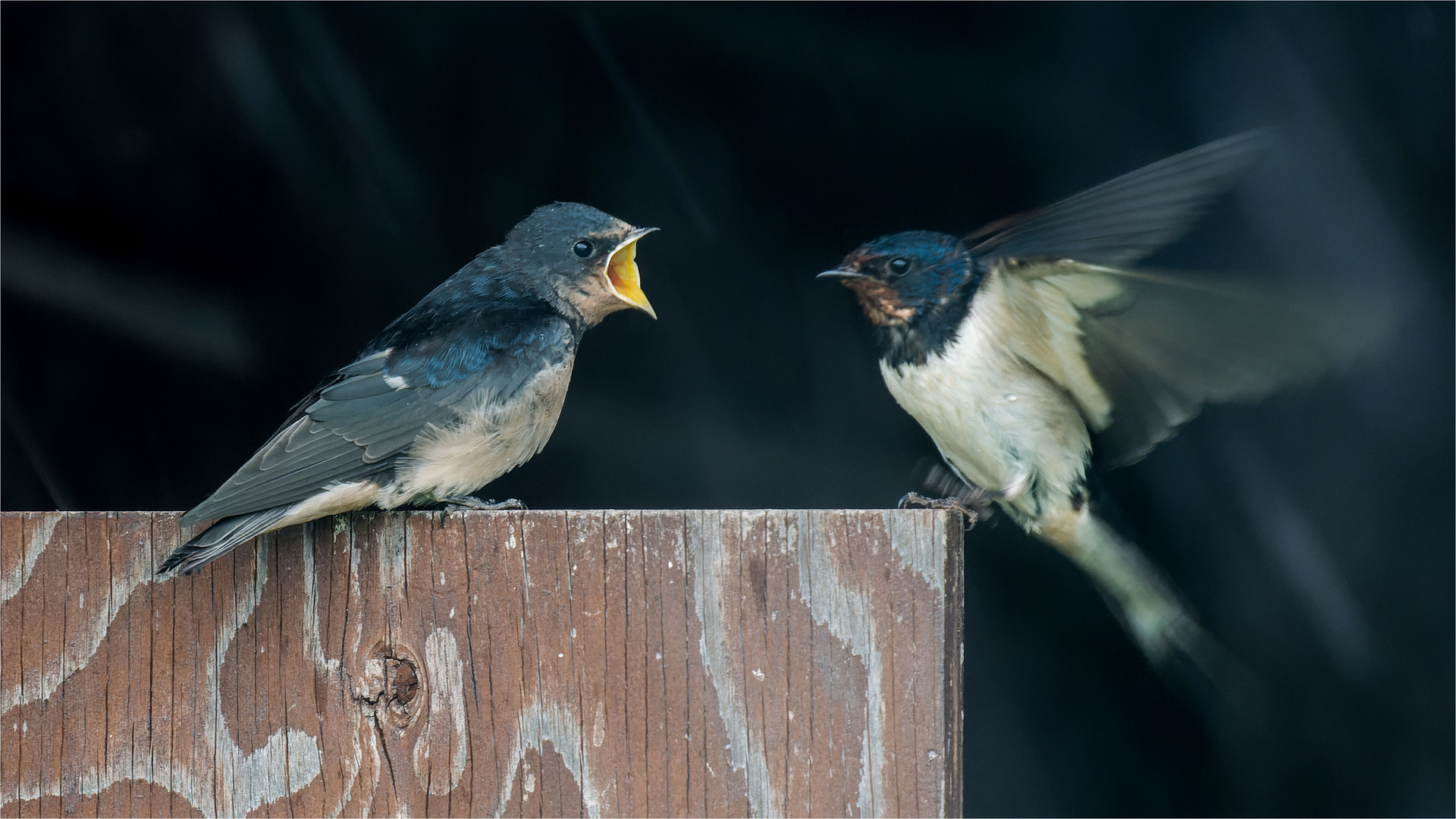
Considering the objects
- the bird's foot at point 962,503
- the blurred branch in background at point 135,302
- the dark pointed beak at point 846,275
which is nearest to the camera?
the bird's foot at point 962,503

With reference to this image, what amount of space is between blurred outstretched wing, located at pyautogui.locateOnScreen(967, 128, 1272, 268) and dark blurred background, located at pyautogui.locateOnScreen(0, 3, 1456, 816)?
89 cm

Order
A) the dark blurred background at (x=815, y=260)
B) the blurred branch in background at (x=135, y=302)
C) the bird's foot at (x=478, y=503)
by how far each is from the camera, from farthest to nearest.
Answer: the blurred branch in background at (x=135, y=302) → the dark blurred background at (x=815, y=260) → the bird's foot at (x=478, y=503)

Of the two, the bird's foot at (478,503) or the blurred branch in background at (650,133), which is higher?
the blurred branch in background at (650,133)

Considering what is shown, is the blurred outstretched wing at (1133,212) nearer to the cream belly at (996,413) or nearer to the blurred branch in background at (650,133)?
the cream belly at (996,413)

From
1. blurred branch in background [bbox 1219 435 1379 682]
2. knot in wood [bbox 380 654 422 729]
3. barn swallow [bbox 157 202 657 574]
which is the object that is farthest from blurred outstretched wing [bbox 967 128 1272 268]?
knot in wood [bbox 380 654 422 729]

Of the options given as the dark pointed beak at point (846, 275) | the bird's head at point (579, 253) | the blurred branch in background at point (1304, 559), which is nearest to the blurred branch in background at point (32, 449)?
the bird's head at point (579, 253)

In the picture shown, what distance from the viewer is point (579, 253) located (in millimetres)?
2830

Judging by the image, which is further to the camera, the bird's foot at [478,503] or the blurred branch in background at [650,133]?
the blurred branch in background at [650,133]

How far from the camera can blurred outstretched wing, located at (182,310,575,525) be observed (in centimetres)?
204

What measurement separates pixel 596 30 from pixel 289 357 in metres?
1.41

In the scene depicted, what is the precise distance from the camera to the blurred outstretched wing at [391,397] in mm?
2041

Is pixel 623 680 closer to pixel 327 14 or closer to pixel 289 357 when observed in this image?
pixel 289 357

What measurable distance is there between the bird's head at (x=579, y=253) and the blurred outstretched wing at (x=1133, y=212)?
2.81ft

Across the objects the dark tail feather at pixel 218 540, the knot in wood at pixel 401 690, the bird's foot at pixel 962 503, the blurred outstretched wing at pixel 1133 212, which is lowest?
the knot in wood at pixel 401 690
